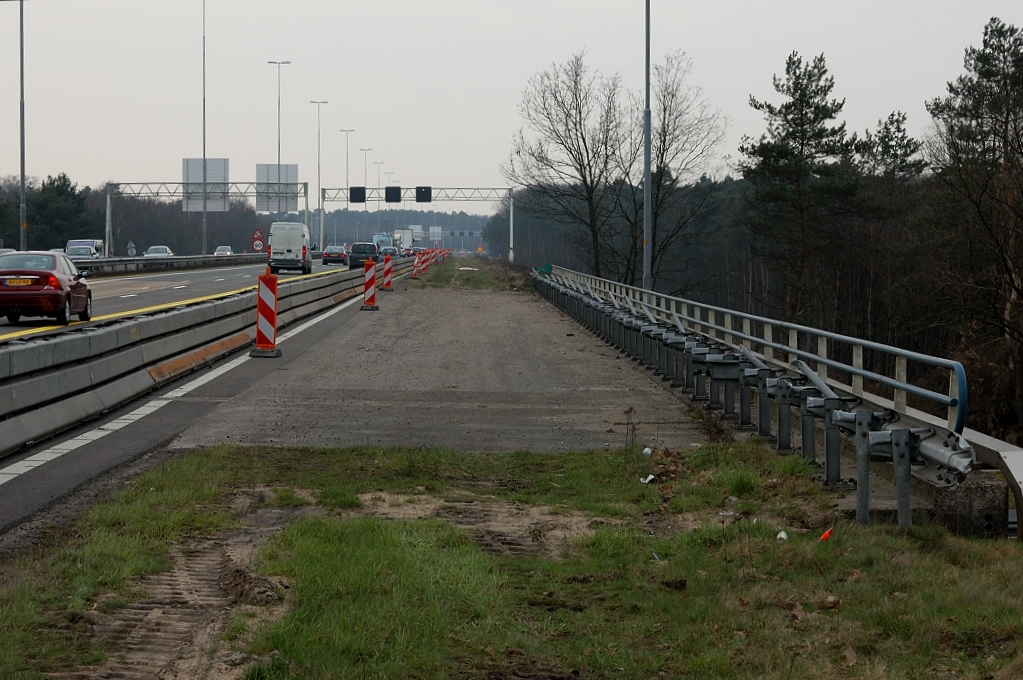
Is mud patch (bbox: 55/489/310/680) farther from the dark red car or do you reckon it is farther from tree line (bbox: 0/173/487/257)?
tree line (bbox: 0/173/487/257)

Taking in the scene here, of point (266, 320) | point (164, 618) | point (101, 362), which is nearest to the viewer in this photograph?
point (164, 618)

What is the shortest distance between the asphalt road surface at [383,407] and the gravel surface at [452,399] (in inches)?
0.8

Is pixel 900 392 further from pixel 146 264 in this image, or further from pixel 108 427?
pixel 146 264

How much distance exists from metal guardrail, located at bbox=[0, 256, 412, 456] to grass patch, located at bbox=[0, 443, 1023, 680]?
198 cm

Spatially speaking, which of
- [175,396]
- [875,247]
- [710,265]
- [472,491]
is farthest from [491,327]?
[710,265]

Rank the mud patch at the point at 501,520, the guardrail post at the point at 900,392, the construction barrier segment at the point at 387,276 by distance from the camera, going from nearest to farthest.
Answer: the mud patch at the point at 501,520 → the guardrail post at the point at 900,392 → the construction barrier segment at the point at 387,276

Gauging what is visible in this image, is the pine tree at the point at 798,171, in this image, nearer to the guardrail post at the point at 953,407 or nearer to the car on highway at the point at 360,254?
the car on highway at the point at 360,254

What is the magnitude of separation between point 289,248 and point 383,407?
45707 millimetres

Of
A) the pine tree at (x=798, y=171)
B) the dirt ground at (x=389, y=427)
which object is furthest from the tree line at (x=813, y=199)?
the dirt ground at (x=389, y=427)

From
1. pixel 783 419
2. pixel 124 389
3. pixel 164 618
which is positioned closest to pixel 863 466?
pixel 783 419

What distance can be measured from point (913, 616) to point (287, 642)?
10.00 ft

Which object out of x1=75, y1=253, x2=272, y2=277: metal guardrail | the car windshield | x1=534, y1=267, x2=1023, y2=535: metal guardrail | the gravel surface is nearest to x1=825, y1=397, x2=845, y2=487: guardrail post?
x1=534, y1=267, x2=1023, y2=535: metal guardrail

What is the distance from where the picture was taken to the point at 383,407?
46.7 feet

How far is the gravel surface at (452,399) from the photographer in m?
12.1
